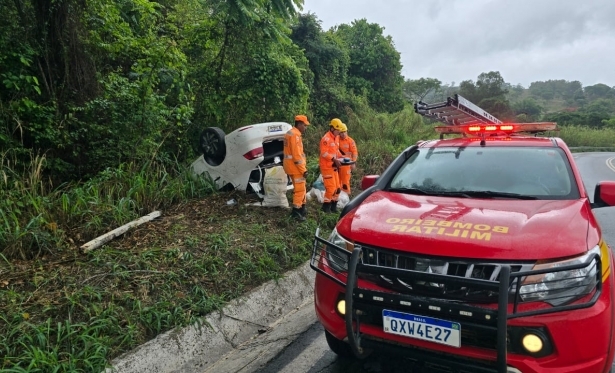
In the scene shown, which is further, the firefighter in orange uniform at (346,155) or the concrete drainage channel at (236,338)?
the firefighter in orange uniform at (346,155)

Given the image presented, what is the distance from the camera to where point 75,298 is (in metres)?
3.41

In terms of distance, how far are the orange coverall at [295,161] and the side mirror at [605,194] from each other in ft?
11.4

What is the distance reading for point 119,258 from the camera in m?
4.18

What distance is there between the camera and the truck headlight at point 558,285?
2.21 metres

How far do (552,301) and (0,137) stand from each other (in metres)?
5.92

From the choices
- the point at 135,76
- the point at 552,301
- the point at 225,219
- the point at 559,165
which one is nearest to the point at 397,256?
the point at 552,301

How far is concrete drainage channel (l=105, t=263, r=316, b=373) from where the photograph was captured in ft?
10.3

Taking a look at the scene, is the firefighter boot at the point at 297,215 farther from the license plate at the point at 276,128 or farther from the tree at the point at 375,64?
the tree at the point at 375,64

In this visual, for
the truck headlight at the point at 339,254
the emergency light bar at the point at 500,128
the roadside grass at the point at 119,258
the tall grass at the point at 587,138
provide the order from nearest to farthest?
the truck headlight at the point at 339,254, the roadside grass at the point at 119,258, the emergency light bar at the point at 500,128, the tall grass at the point at 587,138

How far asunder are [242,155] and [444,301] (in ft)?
15.4

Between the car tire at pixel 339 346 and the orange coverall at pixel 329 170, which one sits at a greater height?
the orange coverall at pixel 329 170

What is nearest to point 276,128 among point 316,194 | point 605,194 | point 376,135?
point 316,194

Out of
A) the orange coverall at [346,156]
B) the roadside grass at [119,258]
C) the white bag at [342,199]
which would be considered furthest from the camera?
the orange coverall at [346,156]

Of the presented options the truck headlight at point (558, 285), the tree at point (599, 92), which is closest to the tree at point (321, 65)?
the truck headlight at point (558, 285)
